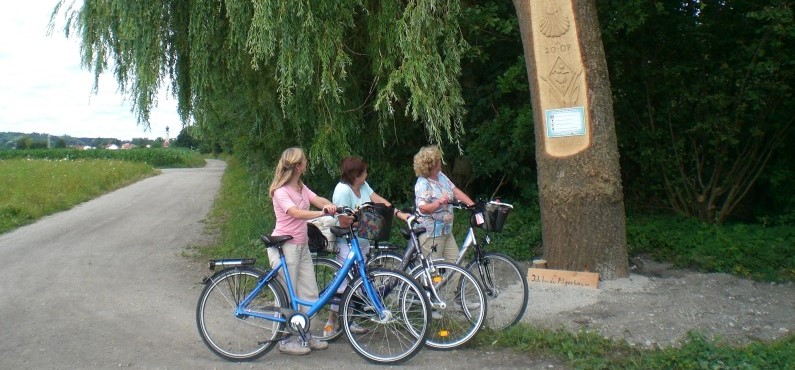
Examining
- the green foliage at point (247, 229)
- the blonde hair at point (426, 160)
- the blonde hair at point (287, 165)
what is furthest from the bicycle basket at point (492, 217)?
the green foliage at point (247, 229)

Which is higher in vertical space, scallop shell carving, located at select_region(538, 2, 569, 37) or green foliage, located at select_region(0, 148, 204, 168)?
scallop shell carving, located at select_region(538, 2, 569, 37)

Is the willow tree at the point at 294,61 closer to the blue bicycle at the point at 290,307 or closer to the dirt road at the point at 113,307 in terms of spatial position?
the dirt road at the point at 113,307

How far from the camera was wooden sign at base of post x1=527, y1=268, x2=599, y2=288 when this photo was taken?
7.46 metres

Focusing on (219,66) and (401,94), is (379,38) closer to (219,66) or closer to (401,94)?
(401,94)

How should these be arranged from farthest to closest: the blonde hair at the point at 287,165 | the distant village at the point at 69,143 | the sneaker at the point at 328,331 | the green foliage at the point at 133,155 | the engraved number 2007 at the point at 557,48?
the distant village at the point at 69,143 → the green foliage at the point at 133,155 → the engraved number 2007 at the point at 557,48 → the sneaker at the point at 328,331 → the blonde hair at the point at 287,165

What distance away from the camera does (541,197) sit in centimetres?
796

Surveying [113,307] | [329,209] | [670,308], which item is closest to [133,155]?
[113,307]

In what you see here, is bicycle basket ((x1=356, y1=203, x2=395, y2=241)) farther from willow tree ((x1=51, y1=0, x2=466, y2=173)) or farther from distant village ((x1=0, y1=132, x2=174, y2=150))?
distant village ((x1=0, y1=132, x2=174, y2=150))

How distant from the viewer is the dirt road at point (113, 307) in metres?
6.02

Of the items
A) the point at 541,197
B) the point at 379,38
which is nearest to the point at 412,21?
the point at 379,38

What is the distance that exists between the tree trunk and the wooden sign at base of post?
11cm

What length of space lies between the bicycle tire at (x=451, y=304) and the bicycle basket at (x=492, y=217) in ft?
2.07

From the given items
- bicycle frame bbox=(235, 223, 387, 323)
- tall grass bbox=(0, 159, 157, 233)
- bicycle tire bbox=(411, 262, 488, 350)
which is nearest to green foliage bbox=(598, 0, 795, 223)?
bicycle tire bbox=(411, 262, 488, 350)

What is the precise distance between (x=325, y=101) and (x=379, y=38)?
110cm
